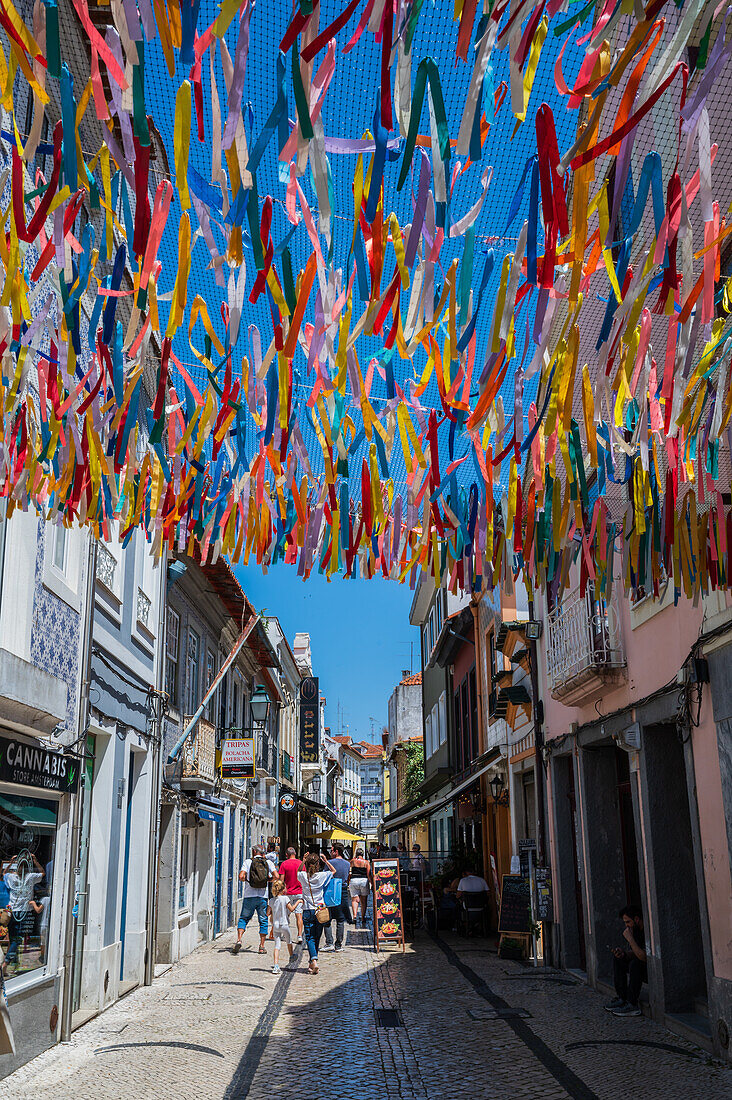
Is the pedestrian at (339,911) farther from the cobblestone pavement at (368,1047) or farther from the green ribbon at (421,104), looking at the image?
the green ribbon at (421,104)

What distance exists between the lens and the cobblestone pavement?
6211mm

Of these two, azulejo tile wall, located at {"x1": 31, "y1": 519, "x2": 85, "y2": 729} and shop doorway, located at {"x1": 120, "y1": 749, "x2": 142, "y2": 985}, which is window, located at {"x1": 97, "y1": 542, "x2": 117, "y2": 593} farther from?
shop doorway, located at {"x1": 120, "y1": 749, "x2": 142, "y2": 985}

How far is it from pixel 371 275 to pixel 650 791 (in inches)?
277

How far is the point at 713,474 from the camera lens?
497cm

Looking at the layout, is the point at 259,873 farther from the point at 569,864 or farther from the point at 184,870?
the point at 569,864

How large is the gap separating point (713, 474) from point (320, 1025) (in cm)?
631

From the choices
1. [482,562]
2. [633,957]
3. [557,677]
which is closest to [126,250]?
[482,562]

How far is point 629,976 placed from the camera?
9086 millimetres

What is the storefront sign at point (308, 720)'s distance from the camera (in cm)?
3741

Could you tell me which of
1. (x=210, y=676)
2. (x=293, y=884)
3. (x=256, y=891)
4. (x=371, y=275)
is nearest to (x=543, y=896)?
(x=293, y=884)

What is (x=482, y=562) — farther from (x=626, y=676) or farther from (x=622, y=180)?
(x=626, y=676)

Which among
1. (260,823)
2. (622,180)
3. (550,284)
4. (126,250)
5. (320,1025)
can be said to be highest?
(126,250)

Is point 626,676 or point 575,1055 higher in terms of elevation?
point 626,676

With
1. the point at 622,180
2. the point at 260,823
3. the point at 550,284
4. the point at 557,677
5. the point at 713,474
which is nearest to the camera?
the point at 622,180
